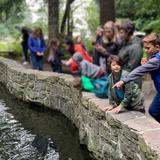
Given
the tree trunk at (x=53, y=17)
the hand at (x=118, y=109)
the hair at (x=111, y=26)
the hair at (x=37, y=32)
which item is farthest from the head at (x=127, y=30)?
the tree trunk at (x=53, y=17)

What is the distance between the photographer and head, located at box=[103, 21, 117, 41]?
810cm

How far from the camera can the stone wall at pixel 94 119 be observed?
5.26 meters

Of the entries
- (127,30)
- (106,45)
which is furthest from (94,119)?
(106,45)

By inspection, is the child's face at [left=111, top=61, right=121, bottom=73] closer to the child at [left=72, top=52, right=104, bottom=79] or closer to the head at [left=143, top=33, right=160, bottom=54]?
the head at [left=143, top=33, right=160, bottom=54]

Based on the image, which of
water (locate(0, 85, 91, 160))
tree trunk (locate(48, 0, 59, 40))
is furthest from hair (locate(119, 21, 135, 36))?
tree trunk (locate(48, 0, 59, 40))

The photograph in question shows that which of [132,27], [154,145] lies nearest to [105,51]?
[132,27]

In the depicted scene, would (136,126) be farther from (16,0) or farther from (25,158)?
(16,0)

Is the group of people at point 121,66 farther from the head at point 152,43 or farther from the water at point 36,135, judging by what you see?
the water at point 36,135

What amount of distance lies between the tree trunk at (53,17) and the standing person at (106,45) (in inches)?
326

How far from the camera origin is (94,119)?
704cm

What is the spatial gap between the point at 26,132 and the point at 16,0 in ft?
33.8

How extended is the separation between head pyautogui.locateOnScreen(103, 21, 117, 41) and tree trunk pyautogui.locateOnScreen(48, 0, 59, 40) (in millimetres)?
9091

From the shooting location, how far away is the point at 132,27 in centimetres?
732

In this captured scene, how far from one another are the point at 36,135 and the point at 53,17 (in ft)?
31.1
